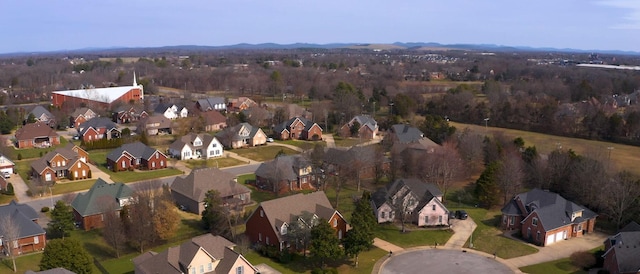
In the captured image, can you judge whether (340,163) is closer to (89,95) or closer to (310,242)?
(310,242)

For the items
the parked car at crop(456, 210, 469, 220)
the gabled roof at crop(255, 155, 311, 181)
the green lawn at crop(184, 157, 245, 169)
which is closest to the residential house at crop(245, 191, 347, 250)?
the parked car at crop(456, 210, 469, 220)

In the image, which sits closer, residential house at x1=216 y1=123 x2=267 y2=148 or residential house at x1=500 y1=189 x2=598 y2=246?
residential house at x1=500 y1=189 x2=598 y2=246

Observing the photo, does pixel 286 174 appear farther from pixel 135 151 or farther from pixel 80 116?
pixel 80 116

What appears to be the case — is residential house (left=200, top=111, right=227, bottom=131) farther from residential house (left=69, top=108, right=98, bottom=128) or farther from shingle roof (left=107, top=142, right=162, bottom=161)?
shingle roof (left=107, top=142, right=162, bottom=161)

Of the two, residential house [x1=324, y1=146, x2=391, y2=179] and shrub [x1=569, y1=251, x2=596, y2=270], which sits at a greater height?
residential house [x1=324, y1=146, x2=391, y2=179]

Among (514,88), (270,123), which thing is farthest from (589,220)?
(514,88)

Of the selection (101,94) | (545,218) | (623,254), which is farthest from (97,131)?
(623,254)

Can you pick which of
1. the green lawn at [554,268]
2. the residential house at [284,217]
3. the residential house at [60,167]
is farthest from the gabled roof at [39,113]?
the green lawn at [554,268]
